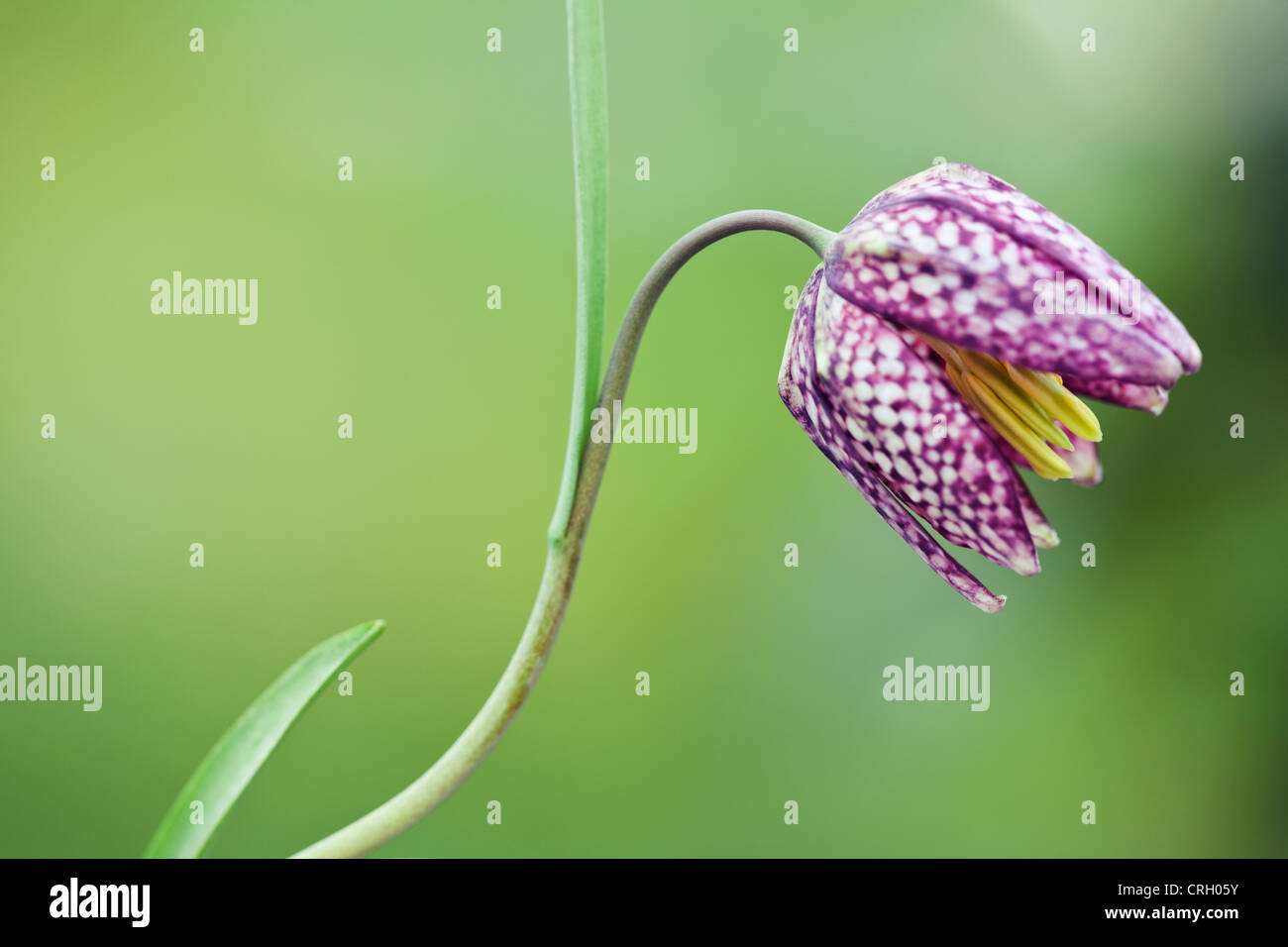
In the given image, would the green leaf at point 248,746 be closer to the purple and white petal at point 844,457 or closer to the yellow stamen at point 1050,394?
the purple and white petal at point 844,457

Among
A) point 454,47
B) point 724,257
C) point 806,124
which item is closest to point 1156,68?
point 806,124

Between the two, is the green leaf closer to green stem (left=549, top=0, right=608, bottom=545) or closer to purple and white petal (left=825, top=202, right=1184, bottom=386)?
green stem (left=549, top=0, right=608, bottom=545)

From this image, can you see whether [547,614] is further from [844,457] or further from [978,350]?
[978,350]

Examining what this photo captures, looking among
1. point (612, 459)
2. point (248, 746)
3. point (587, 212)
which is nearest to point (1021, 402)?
point (587, 212)

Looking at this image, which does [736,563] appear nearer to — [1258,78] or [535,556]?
[535,556]

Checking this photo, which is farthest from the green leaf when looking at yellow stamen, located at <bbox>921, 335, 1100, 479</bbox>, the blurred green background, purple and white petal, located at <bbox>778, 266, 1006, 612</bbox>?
the blurred green background

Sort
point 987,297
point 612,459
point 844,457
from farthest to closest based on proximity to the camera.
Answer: point 612,459 < point 844,457 < point 987,297
